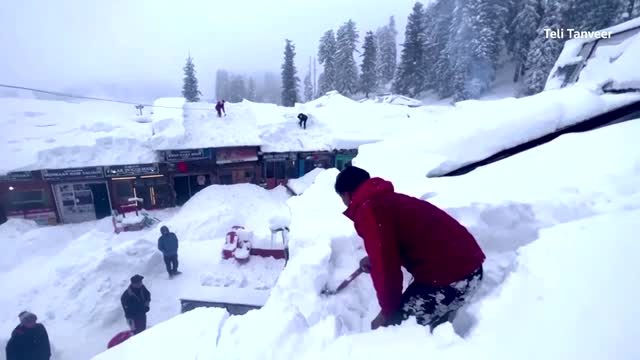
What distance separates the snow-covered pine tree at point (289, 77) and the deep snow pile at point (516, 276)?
126 feet

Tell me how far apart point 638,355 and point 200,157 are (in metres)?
20.3

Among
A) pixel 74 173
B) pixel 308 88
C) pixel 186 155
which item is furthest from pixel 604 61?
pixel 308 88

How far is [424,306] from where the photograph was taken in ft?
7.92

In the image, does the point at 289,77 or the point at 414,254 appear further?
the point at 289,77

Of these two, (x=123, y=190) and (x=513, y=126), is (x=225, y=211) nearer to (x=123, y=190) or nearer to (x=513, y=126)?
(x=123, y=190)

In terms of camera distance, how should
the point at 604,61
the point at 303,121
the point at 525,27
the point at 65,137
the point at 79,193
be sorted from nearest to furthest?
the point at 604,61 < the point at 79,193 < the point at 65,137 < the point at 303,121 < the point at 525,27

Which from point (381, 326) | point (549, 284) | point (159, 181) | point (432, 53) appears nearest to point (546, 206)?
point (549, 284)

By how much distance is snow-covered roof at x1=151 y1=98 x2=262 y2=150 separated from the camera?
765 inches

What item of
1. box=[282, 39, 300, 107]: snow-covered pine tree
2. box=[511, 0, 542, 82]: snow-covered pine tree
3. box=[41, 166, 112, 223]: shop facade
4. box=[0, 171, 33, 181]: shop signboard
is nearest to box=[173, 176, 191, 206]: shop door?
box=[41, 166, 112, 223]: shop facade

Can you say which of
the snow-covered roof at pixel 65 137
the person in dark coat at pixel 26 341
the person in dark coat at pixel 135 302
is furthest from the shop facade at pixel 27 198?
the person in dark coat at pixel 26 341

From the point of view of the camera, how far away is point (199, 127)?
72.2ft

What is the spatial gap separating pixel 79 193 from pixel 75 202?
1.84 ft

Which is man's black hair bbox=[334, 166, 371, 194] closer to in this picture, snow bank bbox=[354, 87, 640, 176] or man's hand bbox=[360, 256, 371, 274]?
man's hand bbox=[360, 256, 371, 274]

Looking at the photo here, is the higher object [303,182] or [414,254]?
[414,254]
